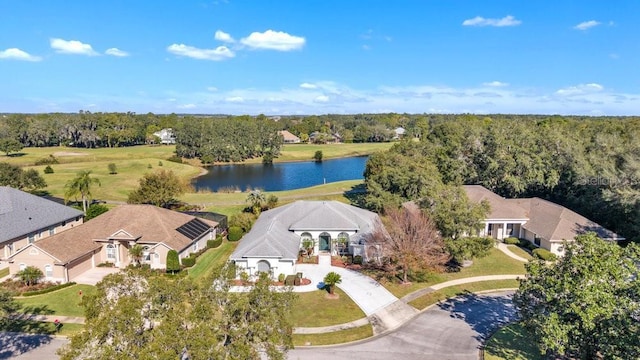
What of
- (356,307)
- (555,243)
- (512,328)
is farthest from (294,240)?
(555,243)

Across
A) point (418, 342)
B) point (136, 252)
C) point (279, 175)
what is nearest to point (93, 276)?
point (136, 252)

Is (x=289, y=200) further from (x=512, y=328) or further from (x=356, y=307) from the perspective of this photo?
(x=512, y=328)

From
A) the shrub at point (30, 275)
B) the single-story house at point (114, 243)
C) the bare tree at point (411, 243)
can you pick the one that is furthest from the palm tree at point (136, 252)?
the bare tree at point (411, 243)

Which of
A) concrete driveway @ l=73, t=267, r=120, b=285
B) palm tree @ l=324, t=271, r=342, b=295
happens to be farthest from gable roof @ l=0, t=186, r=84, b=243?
palm tree @ l=324, t=271, r=342, b=295

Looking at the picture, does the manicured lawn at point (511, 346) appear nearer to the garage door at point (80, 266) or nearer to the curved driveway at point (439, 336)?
the curved driveway at point (439, 336)

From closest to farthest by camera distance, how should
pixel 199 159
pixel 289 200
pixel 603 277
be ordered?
pixel 603 277 < pixel 289 200 < pixel 199 159

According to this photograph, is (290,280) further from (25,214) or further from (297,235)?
(25,214)
